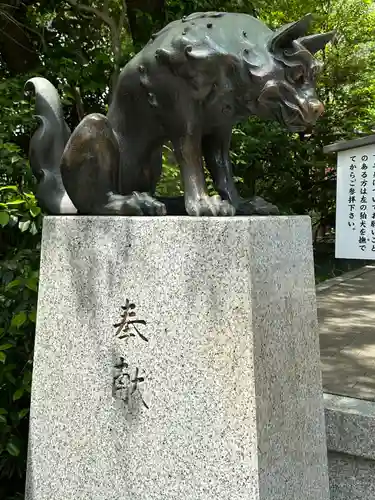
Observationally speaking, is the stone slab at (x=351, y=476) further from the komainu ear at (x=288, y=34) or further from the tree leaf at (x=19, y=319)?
the komainu ear at (x=288, y=34)

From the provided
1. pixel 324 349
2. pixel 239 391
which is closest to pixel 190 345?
pixel 239 391

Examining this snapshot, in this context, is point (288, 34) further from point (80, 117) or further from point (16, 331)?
point (80, 117)

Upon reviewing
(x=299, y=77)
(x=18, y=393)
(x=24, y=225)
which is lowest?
(x=18, y=393)

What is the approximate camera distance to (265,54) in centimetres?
176

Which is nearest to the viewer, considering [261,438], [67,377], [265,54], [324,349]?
[261,438]

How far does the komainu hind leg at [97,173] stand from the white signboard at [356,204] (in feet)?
8.83

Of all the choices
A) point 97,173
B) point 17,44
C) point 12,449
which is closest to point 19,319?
point 12,449

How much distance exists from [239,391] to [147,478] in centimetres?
50

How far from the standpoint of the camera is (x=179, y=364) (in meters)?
1.77

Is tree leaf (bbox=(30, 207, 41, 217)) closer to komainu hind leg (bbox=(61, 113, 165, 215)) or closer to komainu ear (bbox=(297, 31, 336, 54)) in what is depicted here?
komainu hind leg (bbox=(61, 113, 165, 215))

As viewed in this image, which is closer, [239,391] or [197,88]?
[239,391]

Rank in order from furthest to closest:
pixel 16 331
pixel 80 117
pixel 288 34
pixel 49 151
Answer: pixel 80 117, pixel 16 331, pixel 49 151, pixel 288 34

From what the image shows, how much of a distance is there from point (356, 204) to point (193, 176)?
8.96 feet

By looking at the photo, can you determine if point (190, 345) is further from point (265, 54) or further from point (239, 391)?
point (265, 54)
